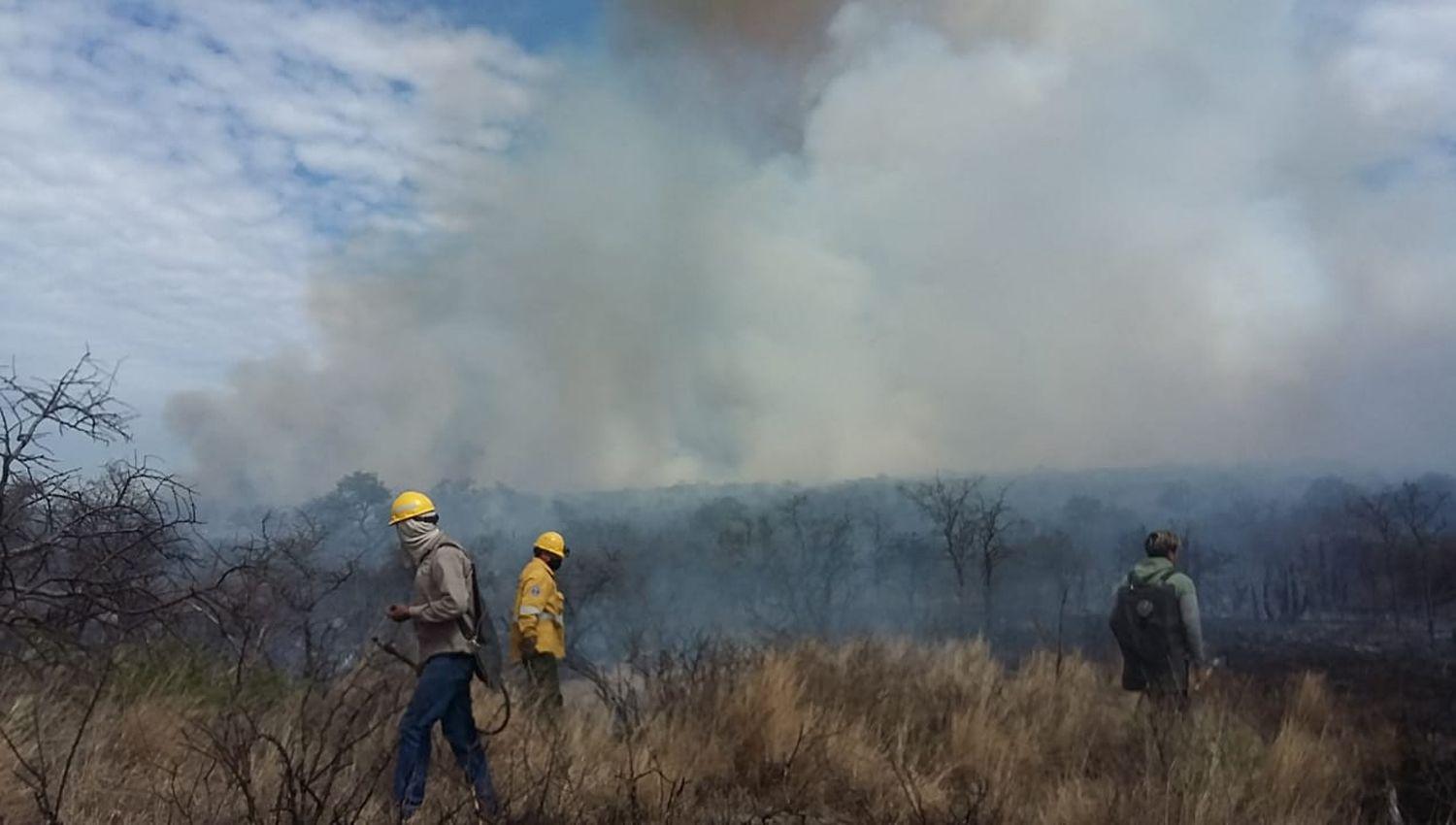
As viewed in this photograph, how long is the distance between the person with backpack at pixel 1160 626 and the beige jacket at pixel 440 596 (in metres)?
4.36

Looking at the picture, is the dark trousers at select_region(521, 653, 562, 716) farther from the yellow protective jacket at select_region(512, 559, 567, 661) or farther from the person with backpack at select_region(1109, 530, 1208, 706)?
the person with backpack at select_region(1109, 530, 1208, 706)

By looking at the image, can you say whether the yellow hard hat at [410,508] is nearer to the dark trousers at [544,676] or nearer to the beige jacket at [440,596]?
the beige jacket at [440,596]

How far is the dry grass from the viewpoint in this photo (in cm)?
412

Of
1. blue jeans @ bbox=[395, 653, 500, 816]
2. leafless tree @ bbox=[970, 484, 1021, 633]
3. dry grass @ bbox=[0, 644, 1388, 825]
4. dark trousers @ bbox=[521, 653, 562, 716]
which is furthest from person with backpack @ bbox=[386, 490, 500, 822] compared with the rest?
leafless tree @ bbox=[970, 484, 1021, 633]

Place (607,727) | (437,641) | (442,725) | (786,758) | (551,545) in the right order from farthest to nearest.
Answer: (551,545), (607,727), (786,758), (437,641), (442,725)

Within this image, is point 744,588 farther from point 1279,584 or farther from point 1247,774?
point 1247,774

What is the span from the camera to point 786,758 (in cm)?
557

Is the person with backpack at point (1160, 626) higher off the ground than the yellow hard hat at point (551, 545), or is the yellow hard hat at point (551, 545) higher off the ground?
the yellow hard hat at point (551, 545)

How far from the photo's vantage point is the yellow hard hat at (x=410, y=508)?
4871 mm

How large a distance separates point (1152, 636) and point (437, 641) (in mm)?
4677

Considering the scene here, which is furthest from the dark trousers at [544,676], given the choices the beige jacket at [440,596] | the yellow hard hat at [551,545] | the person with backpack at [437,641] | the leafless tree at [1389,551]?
the leafless tree at [1389,551]

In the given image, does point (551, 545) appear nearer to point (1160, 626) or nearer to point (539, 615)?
point (539, 615)

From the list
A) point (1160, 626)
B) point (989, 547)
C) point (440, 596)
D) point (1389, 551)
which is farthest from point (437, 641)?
point (1389, 551)

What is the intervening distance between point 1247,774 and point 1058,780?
41.4 inches
